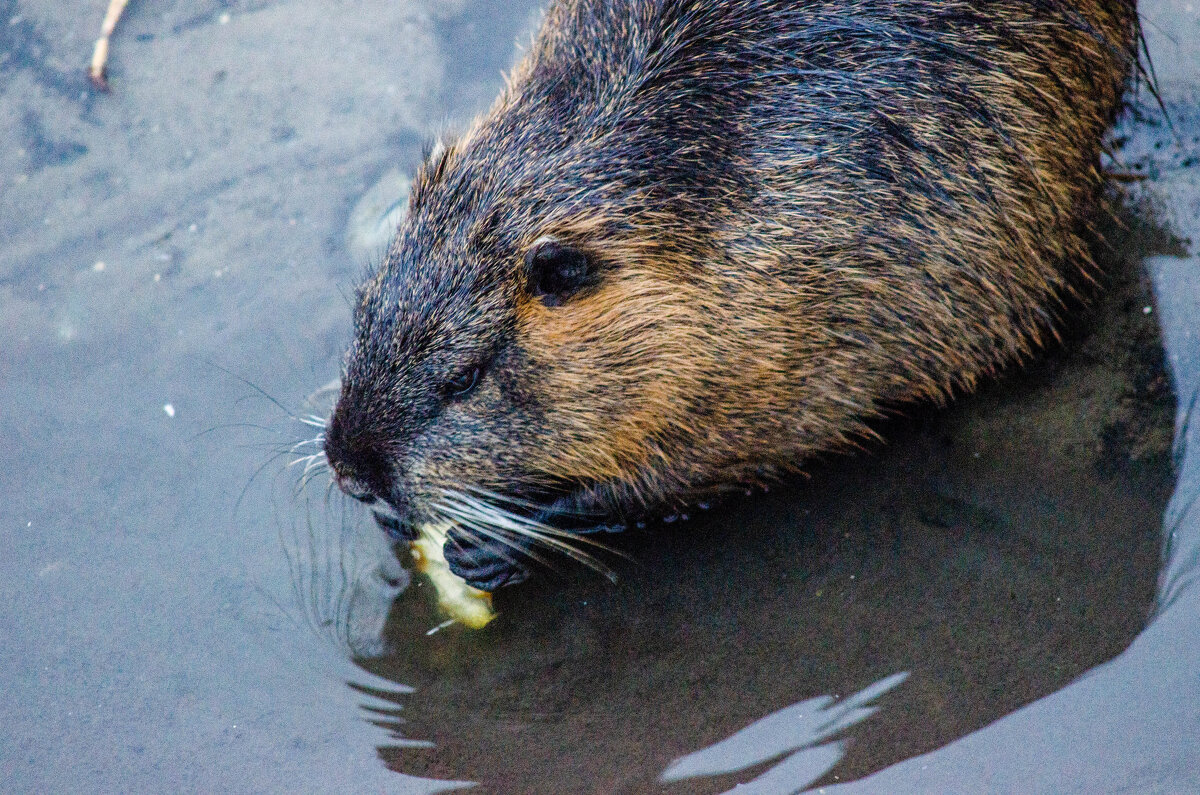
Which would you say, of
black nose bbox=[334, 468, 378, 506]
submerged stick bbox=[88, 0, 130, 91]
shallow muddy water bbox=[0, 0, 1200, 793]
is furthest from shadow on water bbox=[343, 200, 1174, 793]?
submerged stick bbox=[88, 0, 130, 91]

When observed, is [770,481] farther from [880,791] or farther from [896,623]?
[880,791]

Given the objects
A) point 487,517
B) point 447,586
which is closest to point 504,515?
point 487,517

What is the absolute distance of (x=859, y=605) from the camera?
11.3 ft

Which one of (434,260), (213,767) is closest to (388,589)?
(213,767)

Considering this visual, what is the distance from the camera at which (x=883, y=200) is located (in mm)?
3408

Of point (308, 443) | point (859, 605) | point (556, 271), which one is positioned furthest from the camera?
point (308, 443)

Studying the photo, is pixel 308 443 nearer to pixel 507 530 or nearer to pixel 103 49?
pixel 507 530

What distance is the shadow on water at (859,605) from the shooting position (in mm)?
3184

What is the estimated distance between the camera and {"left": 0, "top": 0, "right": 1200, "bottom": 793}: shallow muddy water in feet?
10.5

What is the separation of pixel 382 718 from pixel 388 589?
419 millimetres

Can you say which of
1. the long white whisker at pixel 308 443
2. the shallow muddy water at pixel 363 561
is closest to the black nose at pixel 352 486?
the long white whisker at pixel 308 443

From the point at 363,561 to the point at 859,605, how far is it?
146cm

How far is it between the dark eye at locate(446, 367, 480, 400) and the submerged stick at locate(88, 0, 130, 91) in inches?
100

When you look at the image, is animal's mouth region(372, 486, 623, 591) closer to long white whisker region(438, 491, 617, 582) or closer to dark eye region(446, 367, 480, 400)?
long white whisker region(438, 491, 617, 582)
